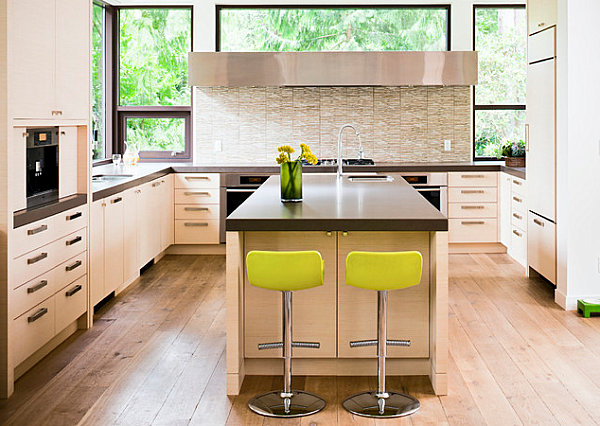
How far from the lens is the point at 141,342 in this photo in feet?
14.4

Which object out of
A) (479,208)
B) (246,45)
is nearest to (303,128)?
(246,45)

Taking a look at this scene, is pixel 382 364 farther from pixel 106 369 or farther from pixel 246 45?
pixel 246 45

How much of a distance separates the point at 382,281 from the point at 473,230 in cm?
431

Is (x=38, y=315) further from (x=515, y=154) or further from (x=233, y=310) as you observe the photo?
(x=515, y=154)

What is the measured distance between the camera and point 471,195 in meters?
7.28

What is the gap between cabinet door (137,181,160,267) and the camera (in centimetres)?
612

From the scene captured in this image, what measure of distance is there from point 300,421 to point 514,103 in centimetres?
566

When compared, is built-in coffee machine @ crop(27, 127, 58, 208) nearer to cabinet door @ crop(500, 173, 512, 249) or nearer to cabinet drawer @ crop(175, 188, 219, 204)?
cabinet drawer @ crop(175, 188, 219, 204)

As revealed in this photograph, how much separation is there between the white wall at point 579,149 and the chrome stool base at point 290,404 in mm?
2465

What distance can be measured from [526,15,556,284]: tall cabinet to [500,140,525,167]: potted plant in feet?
3.16

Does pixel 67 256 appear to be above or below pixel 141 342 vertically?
above

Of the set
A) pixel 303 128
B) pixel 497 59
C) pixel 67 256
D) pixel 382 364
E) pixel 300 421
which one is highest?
pixel 497 59

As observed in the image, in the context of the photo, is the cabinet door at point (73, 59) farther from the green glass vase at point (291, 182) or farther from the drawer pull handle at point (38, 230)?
the green glass vase at point (291, 182)

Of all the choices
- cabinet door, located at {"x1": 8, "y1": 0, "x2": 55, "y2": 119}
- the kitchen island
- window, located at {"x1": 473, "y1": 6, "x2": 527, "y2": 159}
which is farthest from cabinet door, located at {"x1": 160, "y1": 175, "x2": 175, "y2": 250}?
window, located at {"x1": 473, "y1": 6, "x2": 527, "y2": 159}
